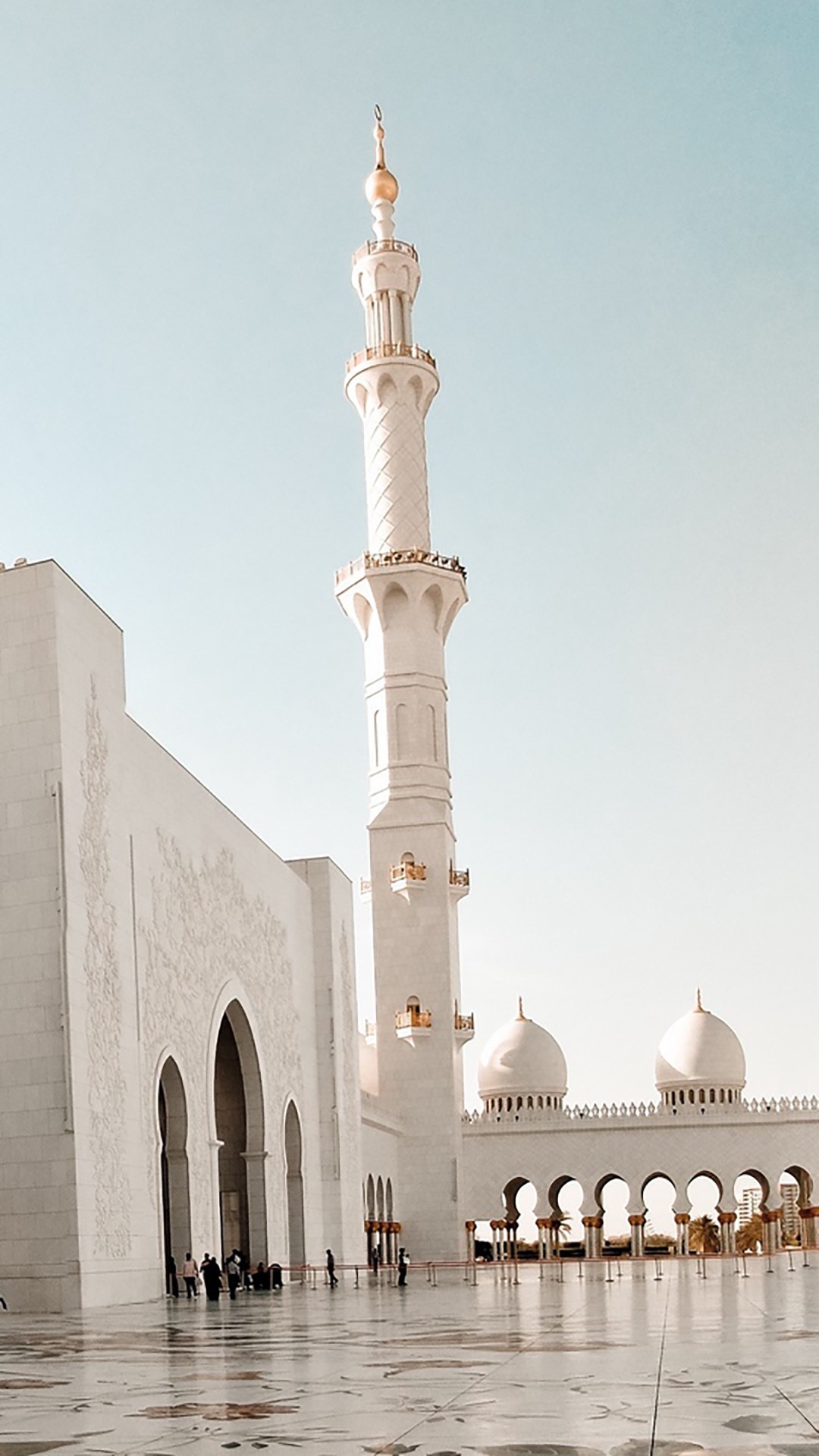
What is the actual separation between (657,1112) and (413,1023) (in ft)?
28.2

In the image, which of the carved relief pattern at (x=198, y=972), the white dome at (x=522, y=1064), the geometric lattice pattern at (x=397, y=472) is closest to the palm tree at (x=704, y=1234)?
the white dome at (x=522, y=1064)

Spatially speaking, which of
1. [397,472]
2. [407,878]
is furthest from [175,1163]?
[397,472]

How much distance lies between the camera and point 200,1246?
62.3ft

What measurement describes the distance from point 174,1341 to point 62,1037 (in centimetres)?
594

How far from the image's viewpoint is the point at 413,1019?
3123 cm

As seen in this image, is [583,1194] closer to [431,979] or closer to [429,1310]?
[431,979]

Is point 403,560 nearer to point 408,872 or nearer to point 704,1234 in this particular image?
point 408,872

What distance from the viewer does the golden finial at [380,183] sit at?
34.6 m

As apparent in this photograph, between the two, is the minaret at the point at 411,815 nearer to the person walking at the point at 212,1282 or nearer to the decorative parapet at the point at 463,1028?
the decorative parapet at the point at 463,1028

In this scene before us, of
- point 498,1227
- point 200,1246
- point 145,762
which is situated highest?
point 145,762

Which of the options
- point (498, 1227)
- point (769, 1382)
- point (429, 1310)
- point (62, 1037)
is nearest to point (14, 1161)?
point (62, 1037)

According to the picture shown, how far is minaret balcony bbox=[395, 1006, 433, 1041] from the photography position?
31203mm

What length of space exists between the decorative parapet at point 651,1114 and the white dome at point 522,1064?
2.19 ft

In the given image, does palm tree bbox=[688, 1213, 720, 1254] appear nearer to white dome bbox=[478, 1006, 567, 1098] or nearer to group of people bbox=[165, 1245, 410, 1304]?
white dome bbox=[478, 1006, 567, 1098]
